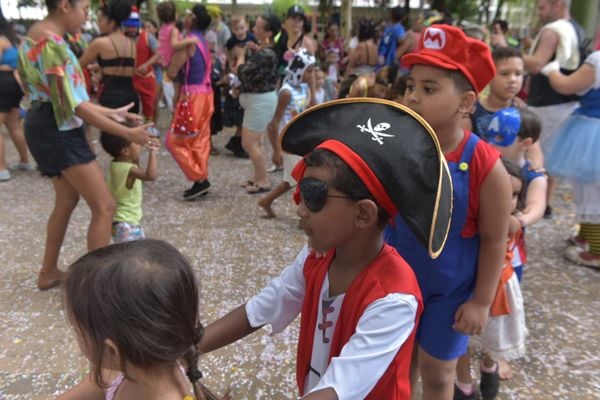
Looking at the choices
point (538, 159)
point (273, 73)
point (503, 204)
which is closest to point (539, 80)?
point (538, 159)

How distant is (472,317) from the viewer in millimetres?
1780

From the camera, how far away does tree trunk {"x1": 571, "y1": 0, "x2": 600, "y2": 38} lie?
5.74m

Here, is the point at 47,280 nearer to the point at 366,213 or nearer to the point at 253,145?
the point at 253,145

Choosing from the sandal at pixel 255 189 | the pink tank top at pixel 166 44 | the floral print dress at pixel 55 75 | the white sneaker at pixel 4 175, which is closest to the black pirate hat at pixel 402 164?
the floral print dress at pixel 55 75

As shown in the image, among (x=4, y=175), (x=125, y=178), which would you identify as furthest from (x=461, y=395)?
(x=4, y=175)

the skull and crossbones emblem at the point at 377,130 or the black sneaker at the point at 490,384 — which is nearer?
the skull and crossbones emblem at the point at 377,130

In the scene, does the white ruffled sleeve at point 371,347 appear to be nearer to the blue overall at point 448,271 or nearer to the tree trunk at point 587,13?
the blue overall at point 448,271

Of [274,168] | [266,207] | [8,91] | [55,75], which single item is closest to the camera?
[55,75]

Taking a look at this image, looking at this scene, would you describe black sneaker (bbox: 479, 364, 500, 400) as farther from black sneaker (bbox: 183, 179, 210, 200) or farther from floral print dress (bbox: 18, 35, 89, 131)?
black sneaker (bbox: 183, 179, 210, 200)

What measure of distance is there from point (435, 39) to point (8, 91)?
569cm

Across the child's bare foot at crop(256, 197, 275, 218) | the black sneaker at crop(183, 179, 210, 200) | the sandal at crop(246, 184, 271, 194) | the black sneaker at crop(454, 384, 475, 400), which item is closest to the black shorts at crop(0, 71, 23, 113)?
the black sneaker at crop(183, 179, 210, 200)

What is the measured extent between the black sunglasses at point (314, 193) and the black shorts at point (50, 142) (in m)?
2.30

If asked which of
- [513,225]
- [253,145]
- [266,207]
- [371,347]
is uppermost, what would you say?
[371,347]

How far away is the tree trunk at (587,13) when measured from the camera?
5.74 m
